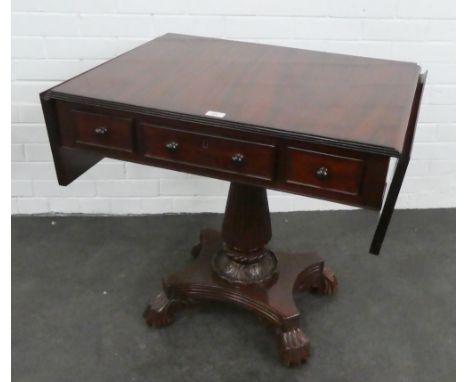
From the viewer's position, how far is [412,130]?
1.40 m

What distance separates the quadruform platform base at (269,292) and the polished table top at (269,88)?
66cm

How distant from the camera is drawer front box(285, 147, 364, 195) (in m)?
1.08

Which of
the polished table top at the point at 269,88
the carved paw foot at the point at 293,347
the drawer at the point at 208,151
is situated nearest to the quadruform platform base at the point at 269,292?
the carved paw foot at the point at 293,347

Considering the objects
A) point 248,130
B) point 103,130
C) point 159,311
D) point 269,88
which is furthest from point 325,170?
point 159,311

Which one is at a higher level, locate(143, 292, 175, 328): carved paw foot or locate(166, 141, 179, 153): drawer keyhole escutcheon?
locate(166, 141, 179, 153): drawer keyhole escutcheon

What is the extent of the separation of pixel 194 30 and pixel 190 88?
722 mm

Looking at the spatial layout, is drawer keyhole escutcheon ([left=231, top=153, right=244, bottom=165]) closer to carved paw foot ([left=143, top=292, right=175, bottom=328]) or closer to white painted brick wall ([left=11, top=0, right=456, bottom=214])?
carved paw foot ([left=143, top=292, right=175, bottom=328])

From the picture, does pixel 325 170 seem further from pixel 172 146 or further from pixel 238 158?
pixel 172 146

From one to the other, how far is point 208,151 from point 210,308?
0.74 meters

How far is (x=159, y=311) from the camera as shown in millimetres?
1616

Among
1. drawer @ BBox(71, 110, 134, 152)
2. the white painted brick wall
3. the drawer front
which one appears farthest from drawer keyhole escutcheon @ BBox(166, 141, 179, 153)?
the white painted brick wall

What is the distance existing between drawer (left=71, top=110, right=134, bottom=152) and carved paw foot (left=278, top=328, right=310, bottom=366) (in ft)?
→ 2.39

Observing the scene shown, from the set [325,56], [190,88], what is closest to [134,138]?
[190,88]

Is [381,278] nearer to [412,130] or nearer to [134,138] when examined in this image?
[412,130]
